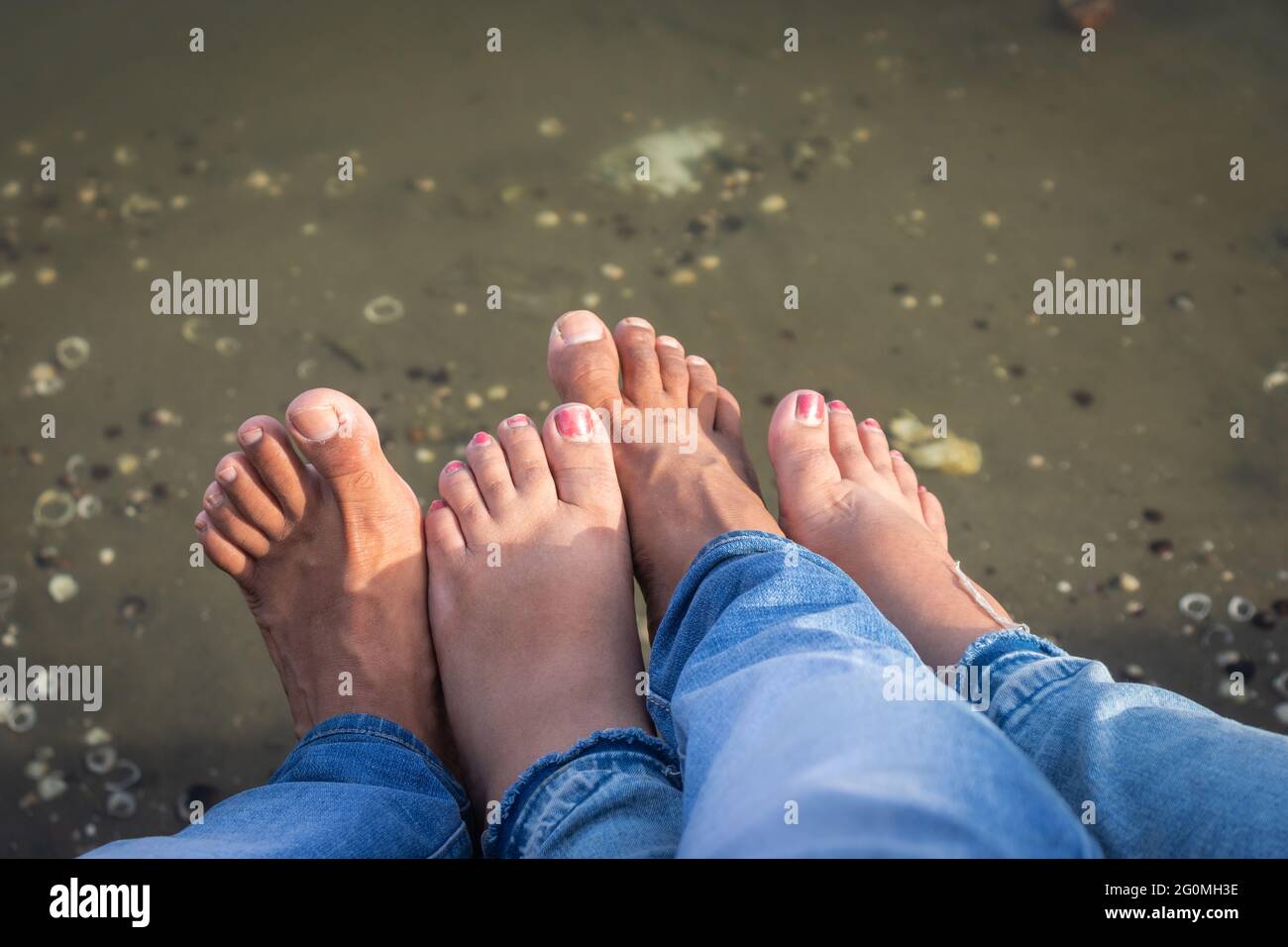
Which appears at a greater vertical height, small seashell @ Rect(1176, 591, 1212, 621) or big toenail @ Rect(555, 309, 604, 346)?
big toenail @ Rect(555, 309, 604, 346)

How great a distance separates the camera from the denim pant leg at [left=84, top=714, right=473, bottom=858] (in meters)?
0.83

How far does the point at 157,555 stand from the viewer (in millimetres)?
1496

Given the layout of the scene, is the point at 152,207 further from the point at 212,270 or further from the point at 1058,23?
the point at 1058,23

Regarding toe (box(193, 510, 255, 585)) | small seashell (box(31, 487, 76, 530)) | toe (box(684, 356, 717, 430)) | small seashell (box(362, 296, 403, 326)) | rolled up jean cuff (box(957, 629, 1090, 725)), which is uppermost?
small seashell (box(362, 296, 403, 326))

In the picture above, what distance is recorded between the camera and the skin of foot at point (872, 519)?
1.25 m

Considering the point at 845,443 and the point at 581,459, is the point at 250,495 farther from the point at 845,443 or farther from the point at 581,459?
the point at 845,443

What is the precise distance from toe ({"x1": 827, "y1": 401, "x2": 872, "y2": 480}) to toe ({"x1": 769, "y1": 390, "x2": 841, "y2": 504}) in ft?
0.05

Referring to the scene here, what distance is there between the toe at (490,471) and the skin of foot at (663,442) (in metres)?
0.16

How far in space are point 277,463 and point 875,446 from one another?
35.1 inches

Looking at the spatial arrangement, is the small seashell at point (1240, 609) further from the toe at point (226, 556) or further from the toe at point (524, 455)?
the toe at point (226, 556)

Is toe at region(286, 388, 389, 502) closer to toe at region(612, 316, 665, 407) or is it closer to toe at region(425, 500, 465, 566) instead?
toe at region(425, 500, 465, 566)

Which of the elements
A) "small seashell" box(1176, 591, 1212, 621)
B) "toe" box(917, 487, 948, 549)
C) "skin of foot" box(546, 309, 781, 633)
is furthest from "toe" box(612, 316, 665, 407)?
"small seashell" box(1176, 591, 1212, 621)

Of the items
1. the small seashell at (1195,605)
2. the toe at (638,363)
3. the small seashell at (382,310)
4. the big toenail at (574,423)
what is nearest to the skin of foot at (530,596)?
the big toenail at (574,423)
